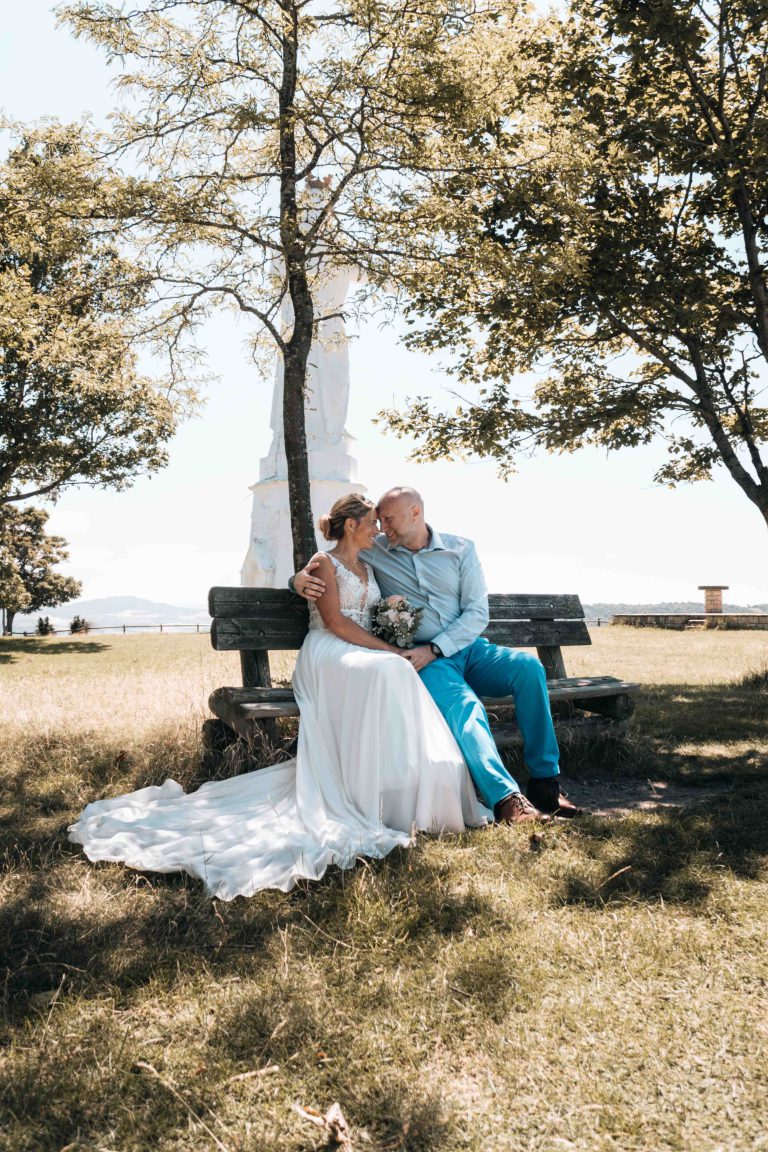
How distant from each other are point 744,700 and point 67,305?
9.17 metres

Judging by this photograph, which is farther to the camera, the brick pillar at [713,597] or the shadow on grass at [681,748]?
the brick pillar at [713,597]

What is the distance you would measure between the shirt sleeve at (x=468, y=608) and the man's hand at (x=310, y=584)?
0.82 metres

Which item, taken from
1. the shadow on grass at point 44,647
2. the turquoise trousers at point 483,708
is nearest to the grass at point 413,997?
the turquoise trousers at point 483,708

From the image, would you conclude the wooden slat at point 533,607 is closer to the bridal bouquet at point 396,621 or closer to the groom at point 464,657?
the groom at point 464,657

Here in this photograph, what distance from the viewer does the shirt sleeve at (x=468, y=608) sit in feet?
19.1

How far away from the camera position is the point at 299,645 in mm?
6254

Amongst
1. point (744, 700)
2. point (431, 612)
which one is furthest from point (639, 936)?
point (744, 700)

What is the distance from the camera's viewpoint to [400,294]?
863cm

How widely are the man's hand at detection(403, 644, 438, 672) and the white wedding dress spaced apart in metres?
0.37

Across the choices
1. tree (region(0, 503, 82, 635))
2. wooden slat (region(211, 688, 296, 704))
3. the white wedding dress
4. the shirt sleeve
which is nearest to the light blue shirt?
the shirt sleeve

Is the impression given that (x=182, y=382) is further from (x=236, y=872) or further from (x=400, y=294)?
(x=236, y=872)

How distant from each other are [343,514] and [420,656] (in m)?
1.08

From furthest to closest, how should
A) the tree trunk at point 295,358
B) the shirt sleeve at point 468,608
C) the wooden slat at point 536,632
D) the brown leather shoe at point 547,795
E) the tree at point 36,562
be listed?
the tree at point 36,562
the tree trunk at point 295,358
the wooden slat at point 536,632
the shirt sleeve at point 468,608
the brown leather shoe at point 547,795

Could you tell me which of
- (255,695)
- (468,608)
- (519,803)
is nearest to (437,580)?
(468,608)
